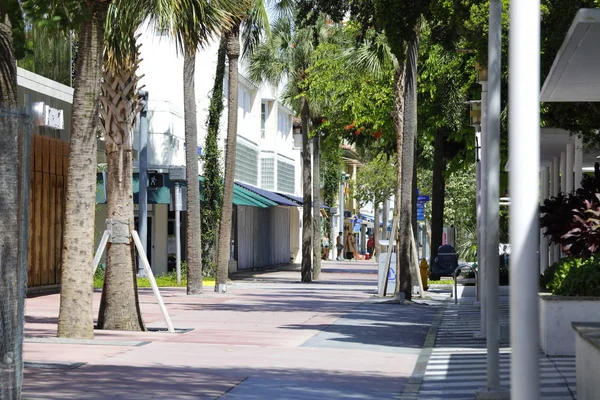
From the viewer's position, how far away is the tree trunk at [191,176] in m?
28.7

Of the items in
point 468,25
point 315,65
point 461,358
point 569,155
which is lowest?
point 461,358

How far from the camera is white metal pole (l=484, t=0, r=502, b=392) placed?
34.2 ft

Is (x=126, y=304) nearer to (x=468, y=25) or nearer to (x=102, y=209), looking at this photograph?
(x=468, y=25)

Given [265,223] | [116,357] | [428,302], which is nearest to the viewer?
[116,357]

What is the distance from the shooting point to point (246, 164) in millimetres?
52562

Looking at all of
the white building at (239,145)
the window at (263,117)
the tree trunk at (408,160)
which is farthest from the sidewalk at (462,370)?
the window at (263,117)

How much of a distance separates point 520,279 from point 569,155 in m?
20.2

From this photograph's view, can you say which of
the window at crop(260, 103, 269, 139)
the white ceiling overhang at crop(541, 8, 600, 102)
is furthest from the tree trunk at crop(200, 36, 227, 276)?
the white ceiling overhang at crop(541, 8, 600, 102)

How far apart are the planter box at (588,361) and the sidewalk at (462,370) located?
1.91ft

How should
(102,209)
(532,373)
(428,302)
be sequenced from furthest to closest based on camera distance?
(102,209) < (428,302) < (532,373)

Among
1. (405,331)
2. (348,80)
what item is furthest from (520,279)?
(348,80)

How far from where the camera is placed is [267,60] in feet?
142

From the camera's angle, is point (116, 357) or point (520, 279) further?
point (116, 357)

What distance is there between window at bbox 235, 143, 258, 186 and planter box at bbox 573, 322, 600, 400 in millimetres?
39998
